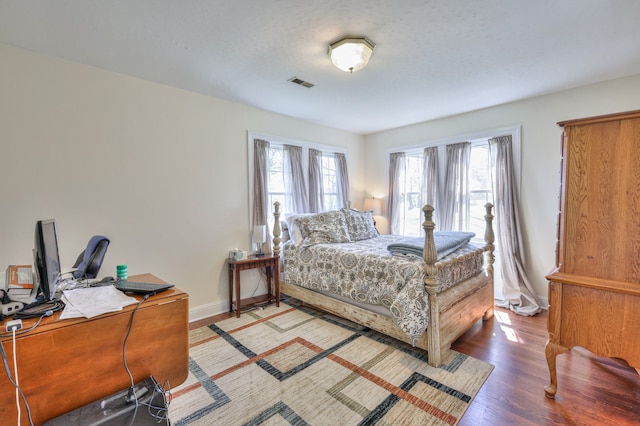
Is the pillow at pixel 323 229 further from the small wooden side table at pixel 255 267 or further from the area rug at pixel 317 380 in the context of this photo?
the area rug at pixel 317 380

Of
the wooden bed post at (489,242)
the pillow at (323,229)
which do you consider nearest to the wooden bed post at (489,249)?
the wooden bed post at (489,242)

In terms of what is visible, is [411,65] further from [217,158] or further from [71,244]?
[71,244]

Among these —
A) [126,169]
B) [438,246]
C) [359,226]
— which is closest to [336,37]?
[438,246]

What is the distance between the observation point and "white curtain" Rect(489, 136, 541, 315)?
3.43m

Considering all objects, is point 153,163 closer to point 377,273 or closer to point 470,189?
point 377,273

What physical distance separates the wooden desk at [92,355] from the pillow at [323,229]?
6.78ft

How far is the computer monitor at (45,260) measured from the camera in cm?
125

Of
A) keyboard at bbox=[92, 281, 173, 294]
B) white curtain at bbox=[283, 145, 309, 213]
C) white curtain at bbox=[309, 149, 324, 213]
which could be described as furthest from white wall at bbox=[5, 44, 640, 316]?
keyboard at bbox=[92, 281, 173, 294]

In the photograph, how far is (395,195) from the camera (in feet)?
15.9

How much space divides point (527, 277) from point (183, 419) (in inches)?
152

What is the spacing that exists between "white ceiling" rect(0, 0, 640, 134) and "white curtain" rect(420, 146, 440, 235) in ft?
3.79

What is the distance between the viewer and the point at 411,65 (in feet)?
8.38

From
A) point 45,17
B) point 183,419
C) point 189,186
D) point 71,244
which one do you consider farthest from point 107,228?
point 183,419

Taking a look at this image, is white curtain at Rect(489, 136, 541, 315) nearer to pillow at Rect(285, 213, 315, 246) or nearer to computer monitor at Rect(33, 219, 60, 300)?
pillow at Rect(285, 213, 315, 246)
